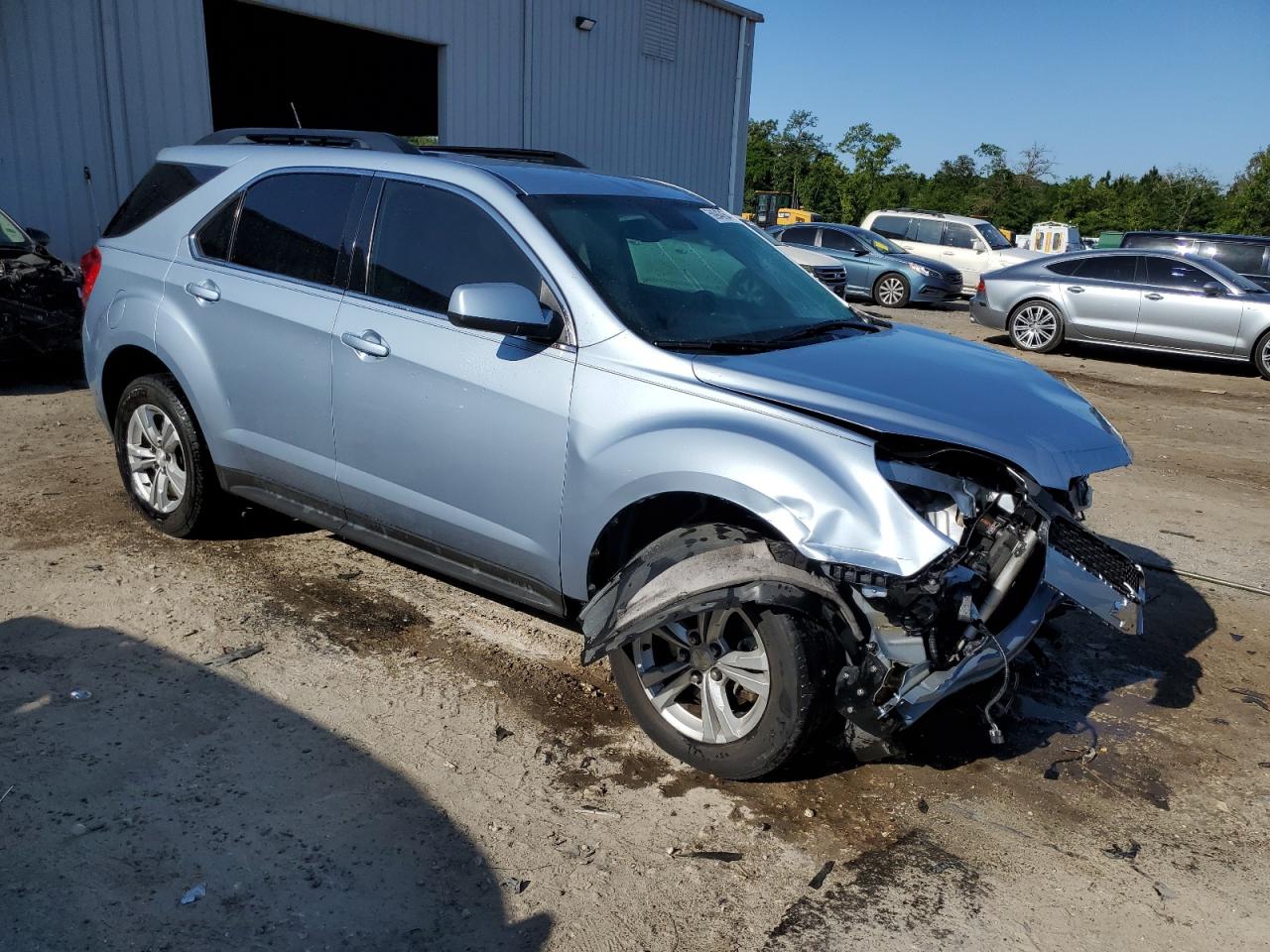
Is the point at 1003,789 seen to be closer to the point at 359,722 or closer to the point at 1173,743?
the point at 1173,743

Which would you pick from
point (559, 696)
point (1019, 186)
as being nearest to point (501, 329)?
point (559, 696)

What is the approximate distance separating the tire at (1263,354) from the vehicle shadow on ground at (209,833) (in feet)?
45.1

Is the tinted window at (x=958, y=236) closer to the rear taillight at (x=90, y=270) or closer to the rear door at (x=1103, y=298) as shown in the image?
the rear door at (x=1103, y=298)

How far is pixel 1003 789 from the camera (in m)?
3.52

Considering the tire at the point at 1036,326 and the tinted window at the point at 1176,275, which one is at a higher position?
the tinted window at the point at 1176,275

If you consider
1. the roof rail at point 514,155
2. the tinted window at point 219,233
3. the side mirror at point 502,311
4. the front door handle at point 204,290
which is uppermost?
the roof rail at point 514,155

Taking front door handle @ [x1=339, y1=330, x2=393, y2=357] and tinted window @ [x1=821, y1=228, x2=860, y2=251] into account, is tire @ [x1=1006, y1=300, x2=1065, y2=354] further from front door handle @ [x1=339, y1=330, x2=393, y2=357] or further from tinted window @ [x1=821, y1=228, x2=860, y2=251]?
front door handle @ [x1=339, y1=330, x2=393, y2=357]

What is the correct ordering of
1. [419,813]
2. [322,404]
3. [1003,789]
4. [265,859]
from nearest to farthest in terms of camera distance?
[265,859] → [419,813] → [1003,789] → [322,404]

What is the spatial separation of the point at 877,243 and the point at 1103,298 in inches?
274

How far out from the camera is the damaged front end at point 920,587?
3.05m

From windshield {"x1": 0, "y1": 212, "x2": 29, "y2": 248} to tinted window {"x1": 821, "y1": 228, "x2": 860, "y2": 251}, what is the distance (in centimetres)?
1522

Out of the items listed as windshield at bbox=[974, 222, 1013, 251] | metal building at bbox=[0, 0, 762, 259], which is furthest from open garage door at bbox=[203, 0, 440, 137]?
windshield at bbox=[974, 222, 1013, 251]

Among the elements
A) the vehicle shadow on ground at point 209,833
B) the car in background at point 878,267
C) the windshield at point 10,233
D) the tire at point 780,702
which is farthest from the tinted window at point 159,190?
the car in background at point 878,267

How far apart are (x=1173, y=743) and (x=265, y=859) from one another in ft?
10.5
